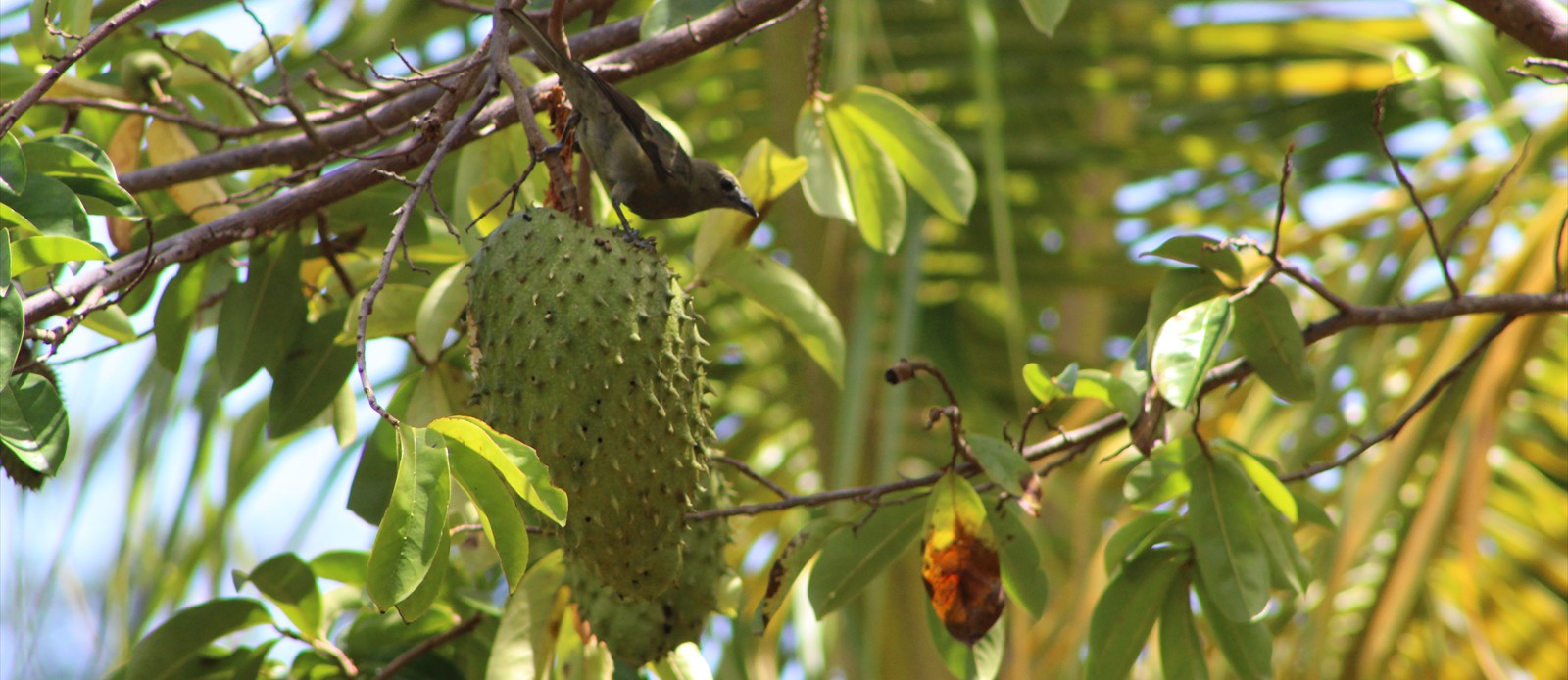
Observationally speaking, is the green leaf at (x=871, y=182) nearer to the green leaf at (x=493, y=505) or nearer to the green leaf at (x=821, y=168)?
the green leaf at (x=821, y=168)

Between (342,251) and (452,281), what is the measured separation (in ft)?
1.55

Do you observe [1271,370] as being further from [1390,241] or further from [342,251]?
[342,251]

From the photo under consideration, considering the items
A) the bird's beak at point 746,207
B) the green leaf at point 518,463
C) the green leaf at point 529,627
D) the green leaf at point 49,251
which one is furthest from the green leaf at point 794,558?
the green leaf at point 49,251

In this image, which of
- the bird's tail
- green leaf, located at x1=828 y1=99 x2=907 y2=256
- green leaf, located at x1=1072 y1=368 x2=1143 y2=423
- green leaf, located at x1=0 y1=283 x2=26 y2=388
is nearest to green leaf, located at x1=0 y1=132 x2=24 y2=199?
green leaf, located at x1=0 y1=283 x2=26 y2=388

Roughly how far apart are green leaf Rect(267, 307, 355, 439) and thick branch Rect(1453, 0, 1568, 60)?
1.71 m

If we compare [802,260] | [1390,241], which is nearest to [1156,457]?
[1390,241]

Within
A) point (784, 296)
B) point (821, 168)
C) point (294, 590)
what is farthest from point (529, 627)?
point (821, 168)

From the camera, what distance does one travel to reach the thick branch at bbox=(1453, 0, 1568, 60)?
1.83 m

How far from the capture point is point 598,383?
4.61 feet

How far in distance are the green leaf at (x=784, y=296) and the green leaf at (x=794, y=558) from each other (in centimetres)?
24

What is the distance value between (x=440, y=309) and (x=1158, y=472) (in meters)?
1.01

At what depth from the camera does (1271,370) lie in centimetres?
185

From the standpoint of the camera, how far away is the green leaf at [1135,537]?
6.11ft

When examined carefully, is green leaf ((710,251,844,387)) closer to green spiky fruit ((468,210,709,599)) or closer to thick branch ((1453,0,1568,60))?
green spiky fruit ((468,210,709,599))
